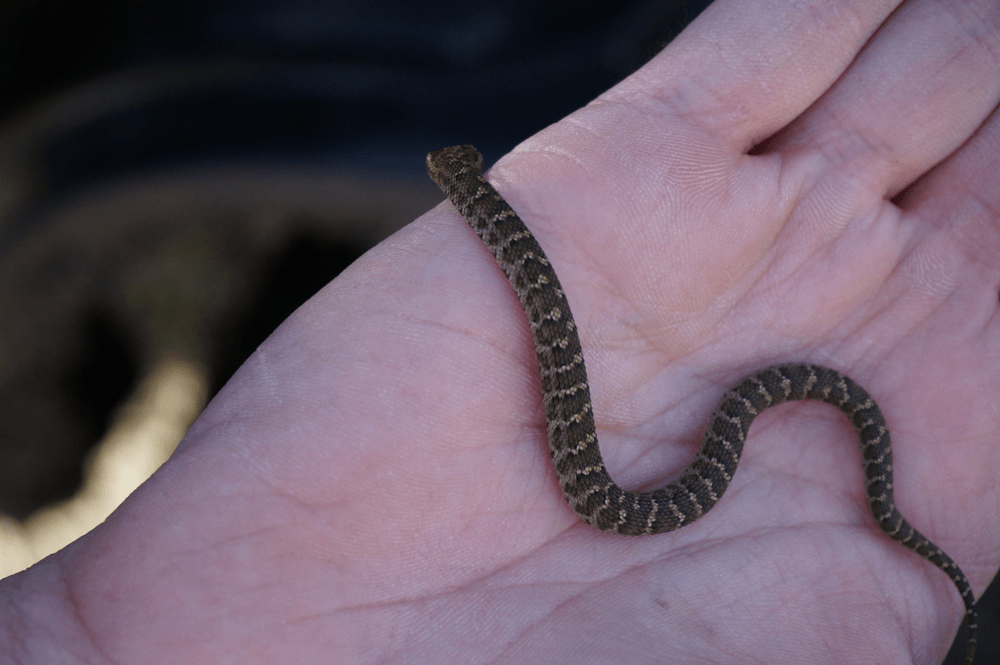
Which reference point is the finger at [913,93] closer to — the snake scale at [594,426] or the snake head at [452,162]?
the snake scale at [594,426]

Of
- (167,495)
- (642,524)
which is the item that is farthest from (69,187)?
(642,524)

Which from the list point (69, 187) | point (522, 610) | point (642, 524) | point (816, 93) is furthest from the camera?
point (69, 187)

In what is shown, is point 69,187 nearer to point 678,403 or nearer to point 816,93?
point 678,403

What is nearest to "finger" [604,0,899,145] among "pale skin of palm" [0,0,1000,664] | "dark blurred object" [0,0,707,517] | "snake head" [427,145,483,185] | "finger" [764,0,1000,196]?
"pale skin of palm" [0,0,1000,664]

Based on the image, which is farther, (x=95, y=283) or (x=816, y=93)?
(x=95, y=283)

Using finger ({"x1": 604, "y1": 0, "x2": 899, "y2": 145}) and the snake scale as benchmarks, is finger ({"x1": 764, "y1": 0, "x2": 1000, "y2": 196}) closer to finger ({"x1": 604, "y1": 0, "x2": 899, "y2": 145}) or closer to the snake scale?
finger ({"x1": 604, "y1": 0, "x2": 899, "y2": 145})
